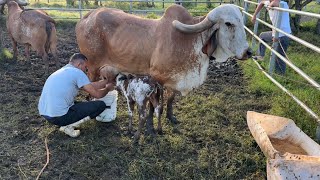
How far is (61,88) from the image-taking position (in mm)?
4922

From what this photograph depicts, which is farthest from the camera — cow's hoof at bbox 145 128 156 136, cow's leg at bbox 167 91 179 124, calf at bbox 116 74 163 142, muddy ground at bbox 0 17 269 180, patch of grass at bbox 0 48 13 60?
patch of grass at bbox 0 48 13 60

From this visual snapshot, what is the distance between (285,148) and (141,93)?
1.92 m

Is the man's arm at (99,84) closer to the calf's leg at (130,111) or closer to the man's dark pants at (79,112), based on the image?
the man's dark pants at (79,112)

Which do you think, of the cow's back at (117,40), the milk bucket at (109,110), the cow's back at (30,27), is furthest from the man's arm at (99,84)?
the cow's back at (30,27)

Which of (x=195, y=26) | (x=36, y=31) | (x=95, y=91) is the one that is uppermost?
(x=195, y=26)

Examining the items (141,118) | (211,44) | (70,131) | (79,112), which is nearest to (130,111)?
(141,118)

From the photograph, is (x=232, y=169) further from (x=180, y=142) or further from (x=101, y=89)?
(x=101, y=89)

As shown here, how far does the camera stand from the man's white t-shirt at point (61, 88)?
16.1 feet

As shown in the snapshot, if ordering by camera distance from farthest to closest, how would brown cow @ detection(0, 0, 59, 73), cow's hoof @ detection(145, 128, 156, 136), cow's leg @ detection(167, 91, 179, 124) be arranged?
brown cow @ detection(0, 0, 59, 73) → cow's leg @ detection(167, 91, 179, 124) → cow's hoof @ detection(145, 128, 156, 136)

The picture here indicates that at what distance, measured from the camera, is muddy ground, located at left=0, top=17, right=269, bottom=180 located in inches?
170

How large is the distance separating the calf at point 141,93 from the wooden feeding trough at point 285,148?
50.5 inches

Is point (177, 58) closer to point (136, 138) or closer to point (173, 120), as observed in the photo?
point (173, 120)

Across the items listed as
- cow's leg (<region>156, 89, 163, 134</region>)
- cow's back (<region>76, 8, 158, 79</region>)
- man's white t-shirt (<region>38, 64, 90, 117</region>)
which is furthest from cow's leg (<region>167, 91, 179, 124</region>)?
man's white t-shirt (<region>38, 64, 90, 117</region>)

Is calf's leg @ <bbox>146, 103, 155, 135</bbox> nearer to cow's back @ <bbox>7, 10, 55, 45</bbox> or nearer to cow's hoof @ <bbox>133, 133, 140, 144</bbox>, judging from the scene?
cow's hoof @ <bbox>133, 133, 140, 144</bbox>
